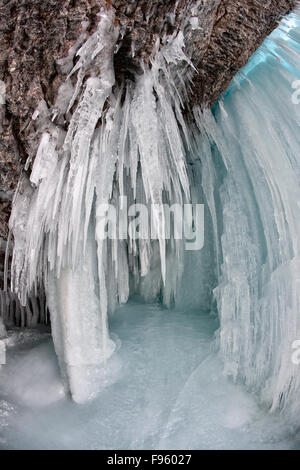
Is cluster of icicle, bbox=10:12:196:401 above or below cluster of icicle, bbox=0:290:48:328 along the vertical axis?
above

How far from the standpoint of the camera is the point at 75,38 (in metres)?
2.08

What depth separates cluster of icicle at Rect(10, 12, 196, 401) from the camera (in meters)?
2.28

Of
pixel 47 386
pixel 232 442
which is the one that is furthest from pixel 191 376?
pixel 47 386

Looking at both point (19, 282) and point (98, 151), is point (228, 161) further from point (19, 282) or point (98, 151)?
point (19, 282)

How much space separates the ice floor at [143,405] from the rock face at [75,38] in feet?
4.42

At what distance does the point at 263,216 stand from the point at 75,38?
164cm

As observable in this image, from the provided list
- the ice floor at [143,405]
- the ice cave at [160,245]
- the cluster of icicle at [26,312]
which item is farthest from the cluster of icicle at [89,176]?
the cluster of icicle at [26,312]

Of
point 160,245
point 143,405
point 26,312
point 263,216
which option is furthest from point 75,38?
point 26,312

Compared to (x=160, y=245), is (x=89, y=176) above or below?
above

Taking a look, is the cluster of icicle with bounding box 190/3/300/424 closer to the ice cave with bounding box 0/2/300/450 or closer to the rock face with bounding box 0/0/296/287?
the ice cave with bounding box 0/2/300/450

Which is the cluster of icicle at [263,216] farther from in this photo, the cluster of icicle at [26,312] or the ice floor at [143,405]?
the cluster of icicle at [26,312]

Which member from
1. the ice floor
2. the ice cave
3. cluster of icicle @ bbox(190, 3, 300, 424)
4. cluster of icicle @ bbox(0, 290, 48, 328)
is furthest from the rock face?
cluster of icicle @ bbox(0, 290, 48, 328)

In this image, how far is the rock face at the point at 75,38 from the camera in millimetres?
2021

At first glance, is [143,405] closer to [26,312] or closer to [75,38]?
[26,312]
